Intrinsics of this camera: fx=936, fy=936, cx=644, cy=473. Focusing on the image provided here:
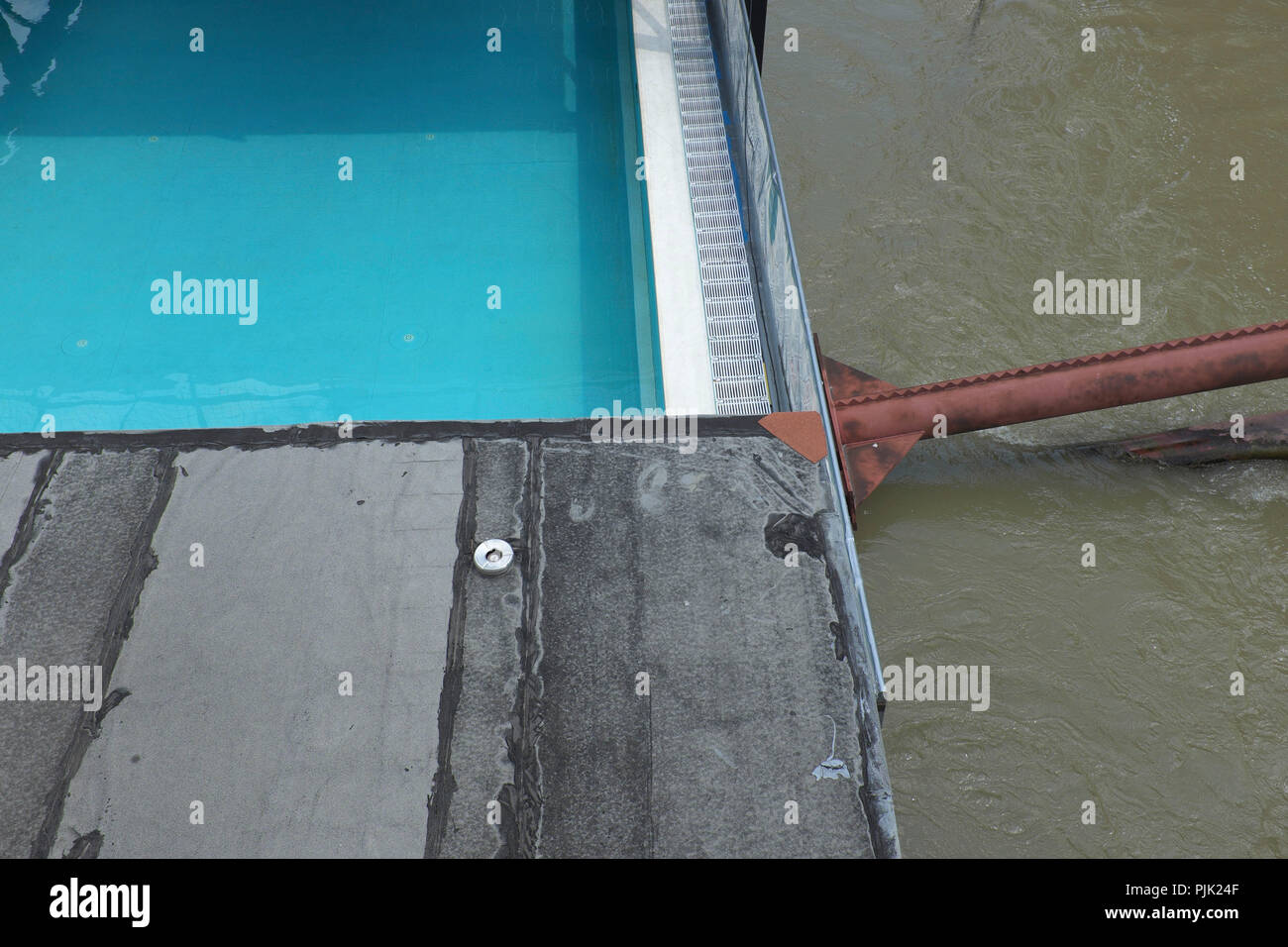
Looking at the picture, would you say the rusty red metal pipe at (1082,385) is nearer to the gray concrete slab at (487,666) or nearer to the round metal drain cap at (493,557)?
the gray concrete slab at (487,666)

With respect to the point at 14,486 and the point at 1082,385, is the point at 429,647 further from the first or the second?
the point at 1082,385

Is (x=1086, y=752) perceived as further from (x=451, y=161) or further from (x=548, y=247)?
(x=451, y=161)

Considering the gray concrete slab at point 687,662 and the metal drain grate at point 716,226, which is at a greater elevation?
the metal drain grate at point 716,226

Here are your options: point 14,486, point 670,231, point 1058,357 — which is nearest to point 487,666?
point 14,486

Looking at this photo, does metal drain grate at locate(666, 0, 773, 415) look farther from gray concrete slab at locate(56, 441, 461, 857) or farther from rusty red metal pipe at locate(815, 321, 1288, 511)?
gray concrete slab at locate(56, 441, 461, 857)

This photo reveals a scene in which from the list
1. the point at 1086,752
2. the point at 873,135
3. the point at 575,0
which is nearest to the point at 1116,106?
the point at 873,135

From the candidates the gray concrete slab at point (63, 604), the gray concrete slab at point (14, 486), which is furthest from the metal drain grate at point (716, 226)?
the gray concrete slab at point (14, 486)

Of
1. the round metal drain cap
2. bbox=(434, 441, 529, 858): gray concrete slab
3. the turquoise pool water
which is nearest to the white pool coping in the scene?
the turquoise pool water
